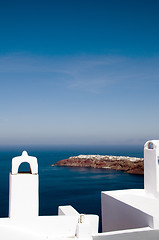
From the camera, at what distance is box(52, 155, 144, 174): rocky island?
1526 inches

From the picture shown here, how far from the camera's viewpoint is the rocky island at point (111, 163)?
1526 inches

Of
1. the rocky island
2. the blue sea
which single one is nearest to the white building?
the blue sea

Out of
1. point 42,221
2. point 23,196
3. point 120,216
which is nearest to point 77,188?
point 120,216

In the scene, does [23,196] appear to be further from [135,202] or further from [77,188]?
[77,188]

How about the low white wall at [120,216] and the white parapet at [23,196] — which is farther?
the low white wall at [120,216]

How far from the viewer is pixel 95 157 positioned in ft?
157

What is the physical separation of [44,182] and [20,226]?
27785 millimetres

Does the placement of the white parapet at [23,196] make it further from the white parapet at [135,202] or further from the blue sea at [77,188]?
the blue sea at [77,188]

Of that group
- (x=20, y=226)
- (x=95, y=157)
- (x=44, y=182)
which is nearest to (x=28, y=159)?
(x=20, y=226)

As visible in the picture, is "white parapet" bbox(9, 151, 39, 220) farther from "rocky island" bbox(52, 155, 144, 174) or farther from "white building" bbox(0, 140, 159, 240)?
"rocky island" bbox(52, 155, 144, 174)

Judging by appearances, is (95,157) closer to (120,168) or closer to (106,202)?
(120,168)

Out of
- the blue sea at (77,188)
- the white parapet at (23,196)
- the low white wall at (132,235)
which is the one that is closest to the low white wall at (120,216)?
the low white wall at (132,235)

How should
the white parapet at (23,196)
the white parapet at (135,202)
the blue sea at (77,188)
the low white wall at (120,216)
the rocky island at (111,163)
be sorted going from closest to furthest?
the white parapet at (23,196) < the low white wall at (120,216) < the white parapet at (135,202) < the blue sea at (77,188) < the rocky island at (111,163)

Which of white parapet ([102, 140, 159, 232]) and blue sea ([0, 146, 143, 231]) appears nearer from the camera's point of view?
white parapet ([102, 140, 159, 232])
